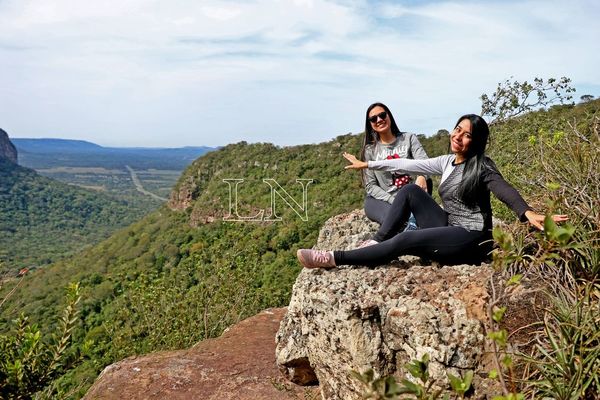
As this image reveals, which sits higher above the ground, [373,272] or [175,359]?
[373,272]

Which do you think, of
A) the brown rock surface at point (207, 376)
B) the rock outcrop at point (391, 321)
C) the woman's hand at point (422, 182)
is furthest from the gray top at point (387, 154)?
the brown rock surface at point (207, 376)

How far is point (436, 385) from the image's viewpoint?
11.3 ft

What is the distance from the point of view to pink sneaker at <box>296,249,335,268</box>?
451 centimetres

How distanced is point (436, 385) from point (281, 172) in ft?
124

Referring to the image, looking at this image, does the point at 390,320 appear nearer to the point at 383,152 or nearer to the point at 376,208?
the point at 376,208

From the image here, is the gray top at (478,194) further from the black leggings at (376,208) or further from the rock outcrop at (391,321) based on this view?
the black leggings at (376,208)

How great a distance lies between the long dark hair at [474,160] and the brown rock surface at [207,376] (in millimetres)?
2464

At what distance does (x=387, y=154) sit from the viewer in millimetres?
5492

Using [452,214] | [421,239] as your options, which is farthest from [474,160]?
[421,239]

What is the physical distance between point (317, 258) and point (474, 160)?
5.23 feet

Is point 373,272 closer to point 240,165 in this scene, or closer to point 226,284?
point 226,284

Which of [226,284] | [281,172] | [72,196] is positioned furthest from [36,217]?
[226,284]

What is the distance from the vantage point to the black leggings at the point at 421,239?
4.16 metres

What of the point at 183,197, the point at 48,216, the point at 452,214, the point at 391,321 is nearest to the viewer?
the point at 391,321
